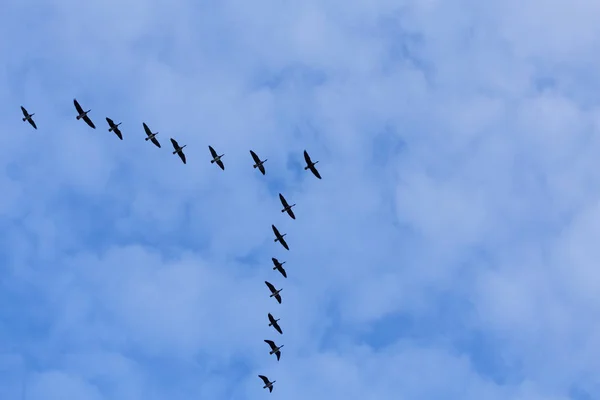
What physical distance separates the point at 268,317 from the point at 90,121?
44.8 metres

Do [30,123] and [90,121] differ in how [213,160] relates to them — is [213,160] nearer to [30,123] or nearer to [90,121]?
[90,121]

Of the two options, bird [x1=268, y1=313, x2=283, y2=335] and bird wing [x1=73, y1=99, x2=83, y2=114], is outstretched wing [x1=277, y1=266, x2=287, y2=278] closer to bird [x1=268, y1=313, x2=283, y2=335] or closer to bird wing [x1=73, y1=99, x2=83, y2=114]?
bird [x1=268, y1=313, x2=283, y2=335]

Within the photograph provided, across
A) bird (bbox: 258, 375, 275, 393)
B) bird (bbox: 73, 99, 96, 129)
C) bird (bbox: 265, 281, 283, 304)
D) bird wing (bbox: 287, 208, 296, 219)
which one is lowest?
bird (bbox: 258, 375, 275, 393)

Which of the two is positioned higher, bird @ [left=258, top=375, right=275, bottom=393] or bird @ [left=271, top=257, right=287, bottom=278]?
bird @ [left=271, top=257, right=287, bottom=278]

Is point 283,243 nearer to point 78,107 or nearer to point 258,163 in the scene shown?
point 258,163

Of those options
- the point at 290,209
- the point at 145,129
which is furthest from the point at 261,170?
the point at 145,129

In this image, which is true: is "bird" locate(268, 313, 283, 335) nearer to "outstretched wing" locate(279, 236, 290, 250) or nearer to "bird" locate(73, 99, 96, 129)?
"outstretched wing" locate(279, 236, 290, 250)

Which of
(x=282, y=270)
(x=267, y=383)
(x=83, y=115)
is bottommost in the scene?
(x=267, y=383)

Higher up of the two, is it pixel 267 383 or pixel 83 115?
pixel 83 115

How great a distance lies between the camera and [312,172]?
517 ft

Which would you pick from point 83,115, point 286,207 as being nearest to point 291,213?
point 286,207

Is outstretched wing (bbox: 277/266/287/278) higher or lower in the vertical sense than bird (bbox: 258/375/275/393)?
higher

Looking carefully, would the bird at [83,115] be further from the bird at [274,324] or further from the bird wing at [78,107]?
the bird at [274,324]

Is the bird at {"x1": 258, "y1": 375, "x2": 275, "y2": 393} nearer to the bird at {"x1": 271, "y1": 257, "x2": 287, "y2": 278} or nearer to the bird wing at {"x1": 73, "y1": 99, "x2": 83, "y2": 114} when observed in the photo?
the bird at {"x1": 271, "y1": 257, "x2": 287, "y2": 278}
